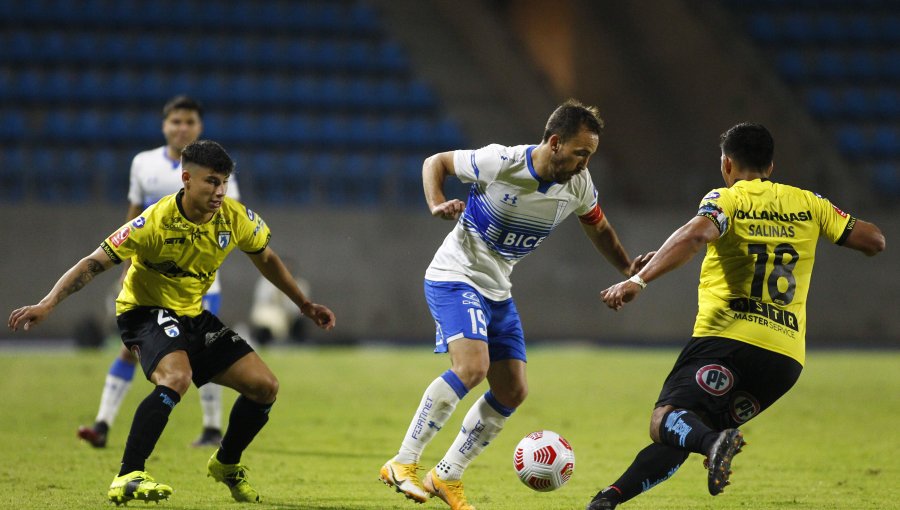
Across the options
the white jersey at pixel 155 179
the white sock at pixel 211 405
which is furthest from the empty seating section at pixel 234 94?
the white sock at pixel 211 405

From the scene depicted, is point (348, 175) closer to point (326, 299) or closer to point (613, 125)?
point (326, 299)

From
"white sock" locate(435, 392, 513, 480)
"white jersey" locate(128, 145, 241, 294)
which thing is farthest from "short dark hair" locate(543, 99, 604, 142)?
"white jersey" locate(128, 145, 241, 294)

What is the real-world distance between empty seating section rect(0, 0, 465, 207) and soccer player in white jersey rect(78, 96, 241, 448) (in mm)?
13209

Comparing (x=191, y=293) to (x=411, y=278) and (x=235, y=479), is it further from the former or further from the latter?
(x=411, y=278)

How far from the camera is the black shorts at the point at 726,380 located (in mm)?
5422

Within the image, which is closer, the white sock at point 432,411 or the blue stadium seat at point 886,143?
the white sock at point 432,411

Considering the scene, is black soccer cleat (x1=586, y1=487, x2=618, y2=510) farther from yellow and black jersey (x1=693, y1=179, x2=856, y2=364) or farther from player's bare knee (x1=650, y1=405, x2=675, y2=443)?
yellow and black jersey (x1=693, y1=179, x2=856, y2=364)

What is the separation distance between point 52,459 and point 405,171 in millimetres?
15401

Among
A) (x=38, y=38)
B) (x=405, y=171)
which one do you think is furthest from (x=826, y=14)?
(x=38, y=38)

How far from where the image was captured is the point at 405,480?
233 inches

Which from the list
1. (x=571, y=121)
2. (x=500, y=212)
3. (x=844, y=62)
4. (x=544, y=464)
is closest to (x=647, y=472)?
(x=544, y=464)

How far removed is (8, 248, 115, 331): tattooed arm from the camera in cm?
576

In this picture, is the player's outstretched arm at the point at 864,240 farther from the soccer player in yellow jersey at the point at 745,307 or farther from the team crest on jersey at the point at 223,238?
the team crest on jersey at the point at 223,238

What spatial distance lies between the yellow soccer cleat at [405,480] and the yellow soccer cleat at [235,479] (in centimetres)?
82
